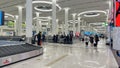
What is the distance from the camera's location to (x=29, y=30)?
15.2 m

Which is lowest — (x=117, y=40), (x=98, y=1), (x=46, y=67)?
(x=46, y=67)

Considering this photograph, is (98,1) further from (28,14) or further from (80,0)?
(28,14)

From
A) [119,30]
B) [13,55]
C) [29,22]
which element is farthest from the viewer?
[29,22]

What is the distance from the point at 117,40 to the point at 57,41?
20.6 metres

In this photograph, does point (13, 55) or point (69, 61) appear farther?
point (69, 61)

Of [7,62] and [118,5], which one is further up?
[118,5]

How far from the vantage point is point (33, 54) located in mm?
11680

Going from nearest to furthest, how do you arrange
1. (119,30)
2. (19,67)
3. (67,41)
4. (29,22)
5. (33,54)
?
(119,30) < (19,67) < (33,54) < (29,22) < (67,41)

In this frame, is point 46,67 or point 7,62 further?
point 7,62

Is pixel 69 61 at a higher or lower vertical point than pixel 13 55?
lower

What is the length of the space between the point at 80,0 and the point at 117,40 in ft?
71.5

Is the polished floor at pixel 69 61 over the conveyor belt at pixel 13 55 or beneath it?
beneath

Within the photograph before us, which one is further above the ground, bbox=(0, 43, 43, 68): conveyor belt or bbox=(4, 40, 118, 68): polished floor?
bbox=(0, 43, 43, 68): conveyor belt

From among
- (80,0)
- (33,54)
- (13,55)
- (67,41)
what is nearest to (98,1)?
(80,0)
